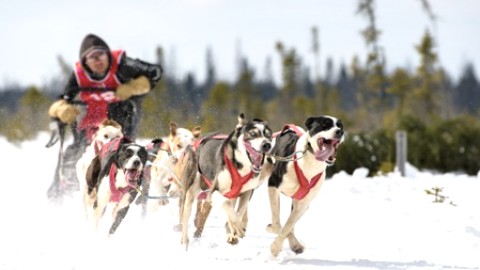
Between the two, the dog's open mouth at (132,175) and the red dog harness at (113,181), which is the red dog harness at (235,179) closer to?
the dog's open mouth at (132,175)

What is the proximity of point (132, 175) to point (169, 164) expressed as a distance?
1592 millimetres

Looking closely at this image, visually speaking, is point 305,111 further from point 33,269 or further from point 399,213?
point 33,269

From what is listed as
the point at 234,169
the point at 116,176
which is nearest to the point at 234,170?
the point at 234,169

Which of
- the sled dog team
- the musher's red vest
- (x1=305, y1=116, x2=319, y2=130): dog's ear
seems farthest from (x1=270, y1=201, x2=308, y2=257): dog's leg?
the musher's red vest

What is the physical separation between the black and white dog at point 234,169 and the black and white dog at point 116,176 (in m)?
0.52

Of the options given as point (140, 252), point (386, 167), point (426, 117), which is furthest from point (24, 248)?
point (426, 117)

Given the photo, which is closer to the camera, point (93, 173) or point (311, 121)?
point (311, 121)

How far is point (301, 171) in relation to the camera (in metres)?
7.16

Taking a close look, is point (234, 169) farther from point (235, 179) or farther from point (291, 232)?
point (291, 232)

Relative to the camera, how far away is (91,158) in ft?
28.9

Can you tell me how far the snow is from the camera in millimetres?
7059

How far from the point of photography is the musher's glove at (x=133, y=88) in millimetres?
10617

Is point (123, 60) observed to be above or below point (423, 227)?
above

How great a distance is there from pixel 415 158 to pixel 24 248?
1389 cm
